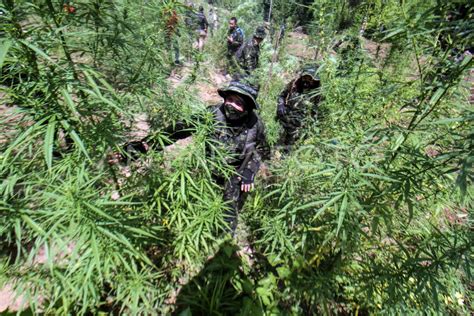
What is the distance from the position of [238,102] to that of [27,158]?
183cm

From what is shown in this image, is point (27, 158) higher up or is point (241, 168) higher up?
point (27, 158)

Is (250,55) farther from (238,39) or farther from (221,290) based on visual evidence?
(221,290)

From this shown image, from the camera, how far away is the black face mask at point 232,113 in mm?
2605

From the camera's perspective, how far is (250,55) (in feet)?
23.0

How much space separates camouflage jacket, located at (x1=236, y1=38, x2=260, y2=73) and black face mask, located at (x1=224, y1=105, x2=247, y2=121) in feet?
15.7

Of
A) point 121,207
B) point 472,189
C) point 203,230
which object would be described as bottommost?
point 203,230

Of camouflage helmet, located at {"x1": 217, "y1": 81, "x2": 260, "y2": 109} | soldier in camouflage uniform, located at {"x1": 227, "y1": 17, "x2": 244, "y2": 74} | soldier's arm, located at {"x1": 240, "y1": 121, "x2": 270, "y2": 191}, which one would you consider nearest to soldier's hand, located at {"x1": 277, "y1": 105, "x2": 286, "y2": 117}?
soldier's arm, located at {"x1": 240, "y1": 121, "x2": 270, "y2": 191}

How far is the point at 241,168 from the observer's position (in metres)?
2.86

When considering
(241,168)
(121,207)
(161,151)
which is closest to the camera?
(121,207)

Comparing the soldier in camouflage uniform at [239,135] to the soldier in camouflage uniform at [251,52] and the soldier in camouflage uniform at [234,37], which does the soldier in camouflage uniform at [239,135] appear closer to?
the soldier in camouflage uniform at [251,52]

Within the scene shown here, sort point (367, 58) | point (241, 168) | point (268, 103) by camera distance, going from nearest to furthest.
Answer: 1. point (367, 58)
2. point (241, 168)
3. point (268, 103)

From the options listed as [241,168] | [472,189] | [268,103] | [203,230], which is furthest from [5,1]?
[268,103]

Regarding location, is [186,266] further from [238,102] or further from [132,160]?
[238,102]

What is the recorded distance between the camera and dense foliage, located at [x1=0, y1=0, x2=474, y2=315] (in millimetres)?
1309
